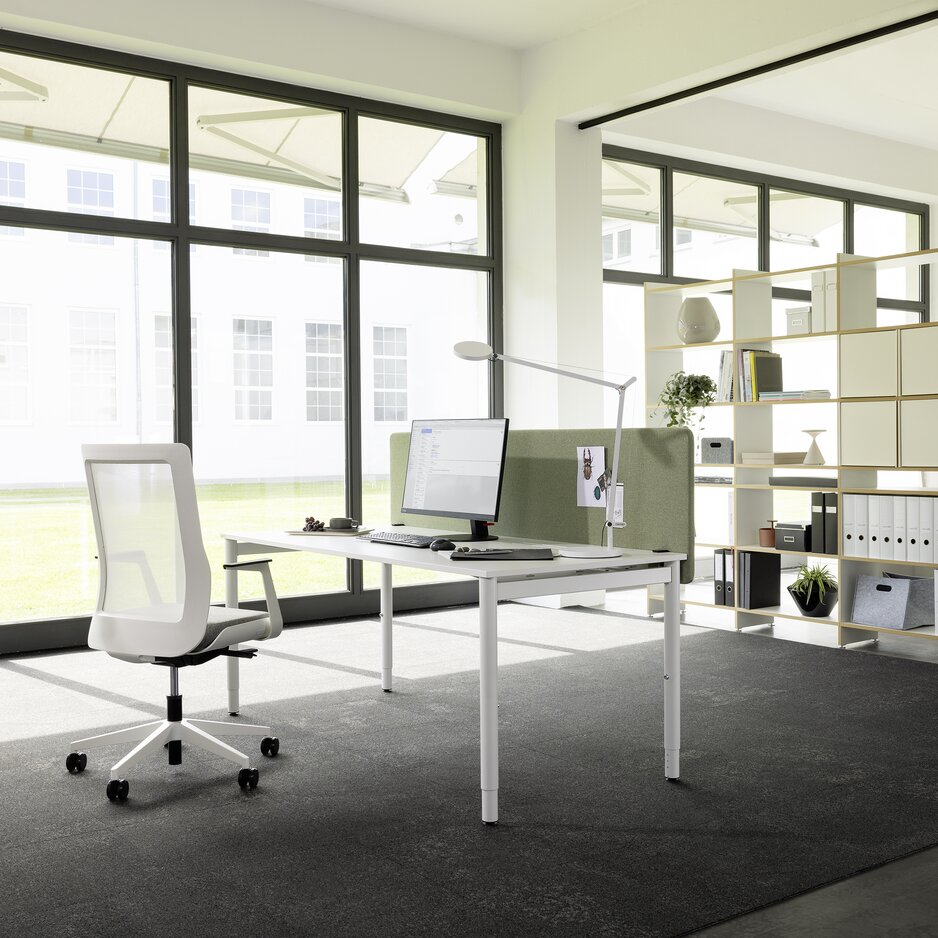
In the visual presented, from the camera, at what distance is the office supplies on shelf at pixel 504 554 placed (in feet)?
10.1

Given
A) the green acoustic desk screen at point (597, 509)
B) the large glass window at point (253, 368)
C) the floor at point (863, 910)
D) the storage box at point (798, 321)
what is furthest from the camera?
the large glass window at point (253, 368)

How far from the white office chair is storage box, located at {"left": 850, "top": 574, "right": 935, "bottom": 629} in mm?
3183

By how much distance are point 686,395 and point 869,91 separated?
9.67 ft

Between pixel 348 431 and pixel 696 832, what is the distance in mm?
3761

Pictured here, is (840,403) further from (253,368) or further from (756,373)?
(253,368)

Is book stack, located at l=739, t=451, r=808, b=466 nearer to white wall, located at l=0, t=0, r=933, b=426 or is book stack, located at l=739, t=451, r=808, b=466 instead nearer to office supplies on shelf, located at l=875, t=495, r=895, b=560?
office supplies on shelf, located at l=875, t=495, r=895, b=560

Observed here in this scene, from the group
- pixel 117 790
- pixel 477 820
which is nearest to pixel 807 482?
pixel 477 820

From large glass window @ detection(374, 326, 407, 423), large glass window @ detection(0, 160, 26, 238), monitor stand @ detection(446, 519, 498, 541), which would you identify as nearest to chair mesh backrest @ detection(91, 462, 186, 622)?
monitor stand @ detection(446, 519, 498, 541)

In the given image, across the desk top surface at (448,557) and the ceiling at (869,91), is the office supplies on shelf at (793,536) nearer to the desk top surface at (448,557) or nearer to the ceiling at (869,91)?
the desk top surface at (448,557)

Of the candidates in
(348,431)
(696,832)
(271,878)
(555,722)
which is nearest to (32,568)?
(348,431)

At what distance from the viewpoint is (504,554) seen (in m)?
3.10

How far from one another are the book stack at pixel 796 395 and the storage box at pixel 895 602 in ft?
2.96

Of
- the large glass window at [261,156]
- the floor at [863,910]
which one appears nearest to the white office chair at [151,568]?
the floor at [863,910]

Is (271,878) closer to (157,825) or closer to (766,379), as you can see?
(157,825)
